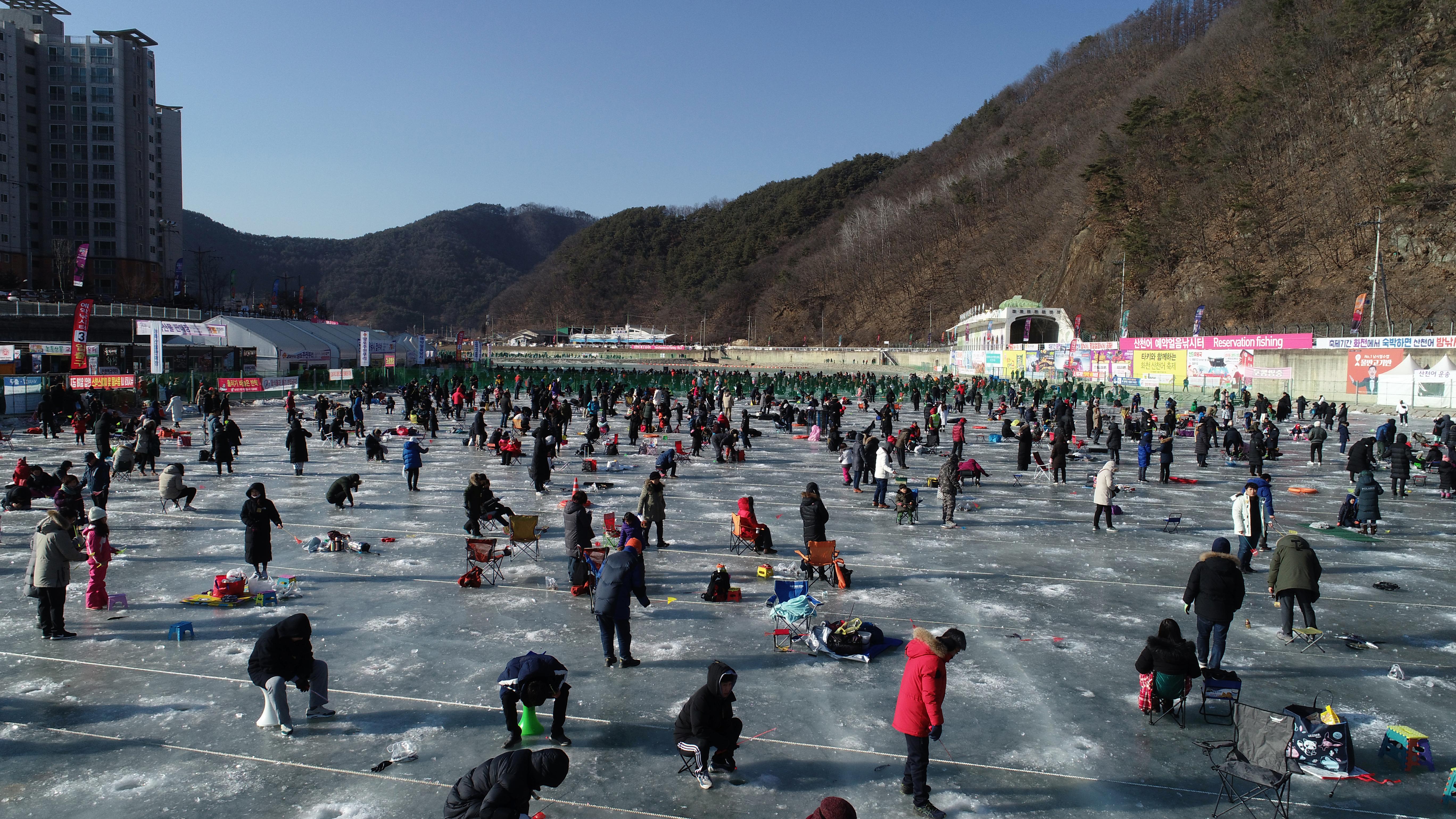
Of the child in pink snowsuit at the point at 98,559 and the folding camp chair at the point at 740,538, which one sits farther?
the folding camp chair at the point at 740,538

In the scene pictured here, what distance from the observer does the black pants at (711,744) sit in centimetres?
583

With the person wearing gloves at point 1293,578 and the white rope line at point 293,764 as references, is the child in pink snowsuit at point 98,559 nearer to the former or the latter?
the white rope line at point 293,764

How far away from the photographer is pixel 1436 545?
1335 centimetres

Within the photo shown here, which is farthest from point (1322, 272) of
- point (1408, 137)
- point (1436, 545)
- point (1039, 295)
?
point (1436, 545)

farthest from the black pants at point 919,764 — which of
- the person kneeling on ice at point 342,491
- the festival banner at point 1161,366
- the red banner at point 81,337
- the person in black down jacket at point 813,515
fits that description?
the festival banner at point 1161,366

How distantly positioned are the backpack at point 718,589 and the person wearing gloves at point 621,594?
2.13 m

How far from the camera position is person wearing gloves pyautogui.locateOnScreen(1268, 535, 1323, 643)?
8.39m

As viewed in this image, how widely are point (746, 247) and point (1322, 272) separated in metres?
148

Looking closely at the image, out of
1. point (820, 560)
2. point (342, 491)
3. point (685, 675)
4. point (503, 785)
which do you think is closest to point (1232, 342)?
point (820, 560)

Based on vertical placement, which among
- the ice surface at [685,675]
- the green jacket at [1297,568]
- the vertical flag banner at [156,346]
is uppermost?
the vertical flag banner at [156,346]

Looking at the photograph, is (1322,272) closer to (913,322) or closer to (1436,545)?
(1436,545)

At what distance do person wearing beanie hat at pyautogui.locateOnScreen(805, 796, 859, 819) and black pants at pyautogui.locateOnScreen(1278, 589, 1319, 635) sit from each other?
6.78 metres

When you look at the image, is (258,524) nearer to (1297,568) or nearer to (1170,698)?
(1170,698)

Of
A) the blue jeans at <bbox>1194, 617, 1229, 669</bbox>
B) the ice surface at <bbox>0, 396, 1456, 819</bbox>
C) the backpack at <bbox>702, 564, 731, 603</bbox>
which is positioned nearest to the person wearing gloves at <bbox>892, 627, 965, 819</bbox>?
the ice surface at <bbox>0, 396, 1456, 819</bbox>
